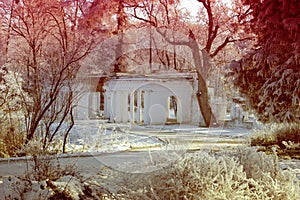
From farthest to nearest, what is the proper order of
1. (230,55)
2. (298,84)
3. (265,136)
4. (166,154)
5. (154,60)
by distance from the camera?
(154,60)
(230,55)
(265,136)
(298,84)
(166,154)

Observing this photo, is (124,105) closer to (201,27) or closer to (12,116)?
(201,27)

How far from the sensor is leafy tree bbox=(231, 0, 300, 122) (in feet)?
29.6

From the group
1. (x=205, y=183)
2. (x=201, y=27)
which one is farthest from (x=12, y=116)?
(x=201, y=27)

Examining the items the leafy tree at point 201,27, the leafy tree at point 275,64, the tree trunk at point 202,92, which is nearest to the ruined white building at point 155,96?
the tree trunk at point 202,92

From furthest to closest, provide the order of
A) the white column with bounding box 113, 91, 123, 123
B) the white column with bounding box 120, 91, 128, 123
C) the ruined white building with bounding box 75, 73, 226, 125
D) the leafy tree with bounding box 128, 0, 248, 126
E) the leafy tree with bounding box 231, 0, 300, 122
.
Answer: the white column with bounding box 120, 91, 128, 123
the white column with bounding box 113, 91, 123, 123
the ruined white building with bounding box 75, 73, 226, 125
the leafy tree with bounding box 128, 0, 248, 126
the leafy tree with bounding box 231, 0, 300, 122

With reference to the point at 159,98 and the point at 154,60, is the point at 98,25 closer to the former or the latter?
the point at 159,98

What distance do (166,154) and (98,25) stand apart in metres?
18.5

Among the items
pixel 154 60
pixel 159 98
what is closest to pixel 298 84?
pixel 159 98

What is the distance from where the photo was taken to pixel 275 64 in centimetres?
967

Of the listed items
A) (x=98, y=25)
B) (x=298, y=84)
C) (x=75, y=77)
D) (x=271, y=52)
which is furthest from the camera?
(x=98, y=25)

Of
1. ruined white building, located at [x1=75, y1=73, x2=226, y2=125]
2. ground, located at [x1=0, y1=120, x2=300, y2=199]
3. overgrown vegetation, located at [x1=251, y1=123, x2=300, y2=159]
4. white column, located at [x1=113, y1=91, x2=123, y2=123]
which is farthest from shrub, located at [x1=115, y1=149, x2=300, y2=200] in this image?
white column, located at [x1=113, y1=91, x2=123, y2=123]

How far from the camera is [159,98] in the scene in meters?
23.8

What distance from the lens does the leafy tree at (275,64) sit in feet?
29.6

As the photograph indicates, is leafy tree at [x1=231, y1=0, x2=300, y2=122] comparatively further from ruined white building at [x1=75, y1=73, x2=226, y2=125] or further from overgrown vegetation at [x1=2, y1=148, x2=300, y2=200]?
ruined white building at [x1=75, y1=73, x2=226, y2=125]
